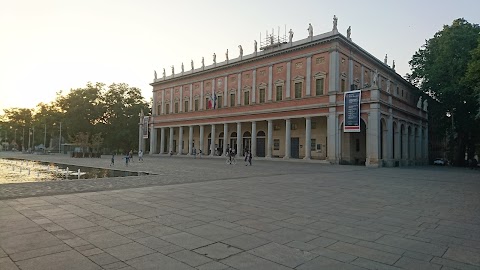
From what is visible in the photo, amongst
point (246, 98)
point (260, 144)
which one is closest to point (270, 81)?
point (246, 98)

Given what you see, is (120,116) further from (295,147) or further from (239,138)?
(295,147)

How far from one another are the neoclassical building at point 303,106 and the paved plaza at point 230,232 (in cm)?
2507

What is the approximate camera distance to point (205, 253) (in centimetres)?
455

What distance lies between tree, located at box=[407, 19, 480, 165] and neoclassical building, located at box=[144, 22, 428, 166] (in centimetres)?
331

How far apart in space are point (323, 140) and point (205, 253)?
3645cm

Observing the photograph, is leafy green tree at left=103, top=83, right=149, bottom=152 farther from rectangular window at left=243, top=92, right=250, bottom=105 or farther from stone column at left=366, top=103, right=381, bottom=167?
stone column at left=366, top=103, right=381, bottom=167

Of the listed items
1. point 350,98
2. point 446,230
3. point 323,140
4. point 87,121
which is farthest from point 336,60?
point 87,121

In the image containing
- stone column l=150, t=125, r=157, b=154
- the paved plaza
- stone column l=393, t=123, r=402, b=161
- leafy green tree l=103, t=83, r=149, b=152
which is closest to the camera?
the paved plaza

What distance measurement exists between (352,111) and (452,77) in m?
16.6

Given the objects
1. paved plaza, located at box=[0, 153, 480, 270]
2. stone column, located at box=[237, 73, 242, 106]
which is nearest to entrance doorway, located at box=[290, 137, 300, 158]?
stone column, located at box=[237, 73, 242, 106]

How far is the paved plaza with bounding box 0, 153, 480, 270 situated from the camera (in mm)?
Answer: 4277

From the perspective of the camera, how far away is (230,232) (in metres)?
5.75

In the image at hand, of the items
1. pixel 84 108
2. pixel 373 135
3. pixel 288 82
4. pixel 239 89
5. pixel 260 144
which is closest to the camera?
pixel 373 135

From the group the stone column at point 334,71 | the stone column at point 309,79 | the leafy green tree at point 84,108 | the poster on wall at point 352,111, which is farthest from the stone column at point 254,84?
the leafy green tree at point 84,108
